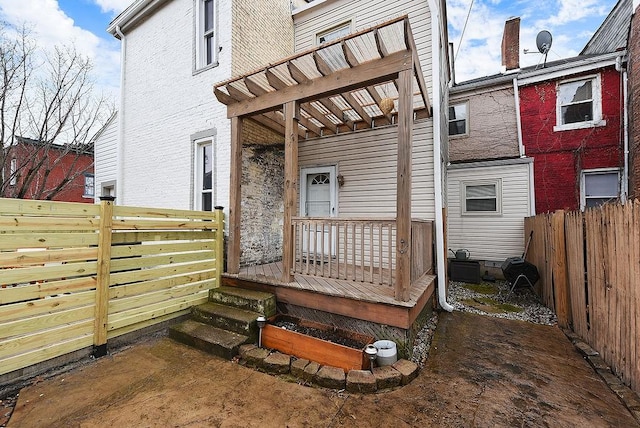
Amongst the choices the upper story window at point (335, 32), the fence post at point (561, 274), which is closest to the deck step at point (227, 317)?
the fence post at point (561, 274)

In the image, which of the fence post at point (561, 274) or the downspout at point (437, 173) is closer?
the fence post at point (561, 274)

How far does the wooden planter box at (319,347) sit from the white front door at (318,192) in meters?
2.90

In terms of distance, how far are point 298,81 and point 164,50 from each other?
4.94m

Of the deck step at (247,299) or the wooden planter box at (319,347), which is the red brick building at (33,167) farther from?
the wooden planter box at (319,347)

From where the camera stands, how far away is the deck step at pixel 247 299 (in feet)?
13.0

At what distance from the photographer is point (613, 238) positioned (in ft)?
9.66

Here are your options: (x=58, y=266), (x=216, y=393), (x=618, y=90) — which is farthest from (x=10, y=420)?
(x=618, y=90)

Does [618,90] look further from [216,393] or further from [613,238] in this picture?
[216,393]

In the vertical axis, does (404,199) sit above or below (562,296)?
above

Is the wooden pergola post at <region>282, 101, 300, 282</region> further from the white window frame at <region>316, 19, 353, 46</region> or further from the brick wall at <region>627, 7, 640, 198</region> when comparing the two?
the brick wall at <region>627, 7, 640, 198</region>

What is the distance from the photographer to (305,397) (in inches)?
103

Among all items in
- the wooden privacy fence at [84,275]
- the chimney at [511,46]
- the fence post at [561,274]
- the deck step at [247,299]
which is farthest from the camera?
the chimney at [511,46]

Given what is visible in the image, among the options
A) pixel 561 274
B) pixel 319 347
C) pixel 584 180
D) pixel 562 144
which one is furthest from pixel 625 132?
pixel 319 347

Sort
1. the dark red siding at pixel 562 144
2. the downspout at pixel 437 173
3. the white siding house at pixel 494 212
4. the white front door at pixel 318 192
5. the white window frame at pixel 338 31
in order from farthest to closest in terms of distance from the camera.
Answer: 1. the white siding house at pixel 494 212
2. the dark red siding at pixel 562 144
3. the white window frame at pixel 338 31
4. the white front door at pixel 318 192
5. the downspout at pixel 437 173
